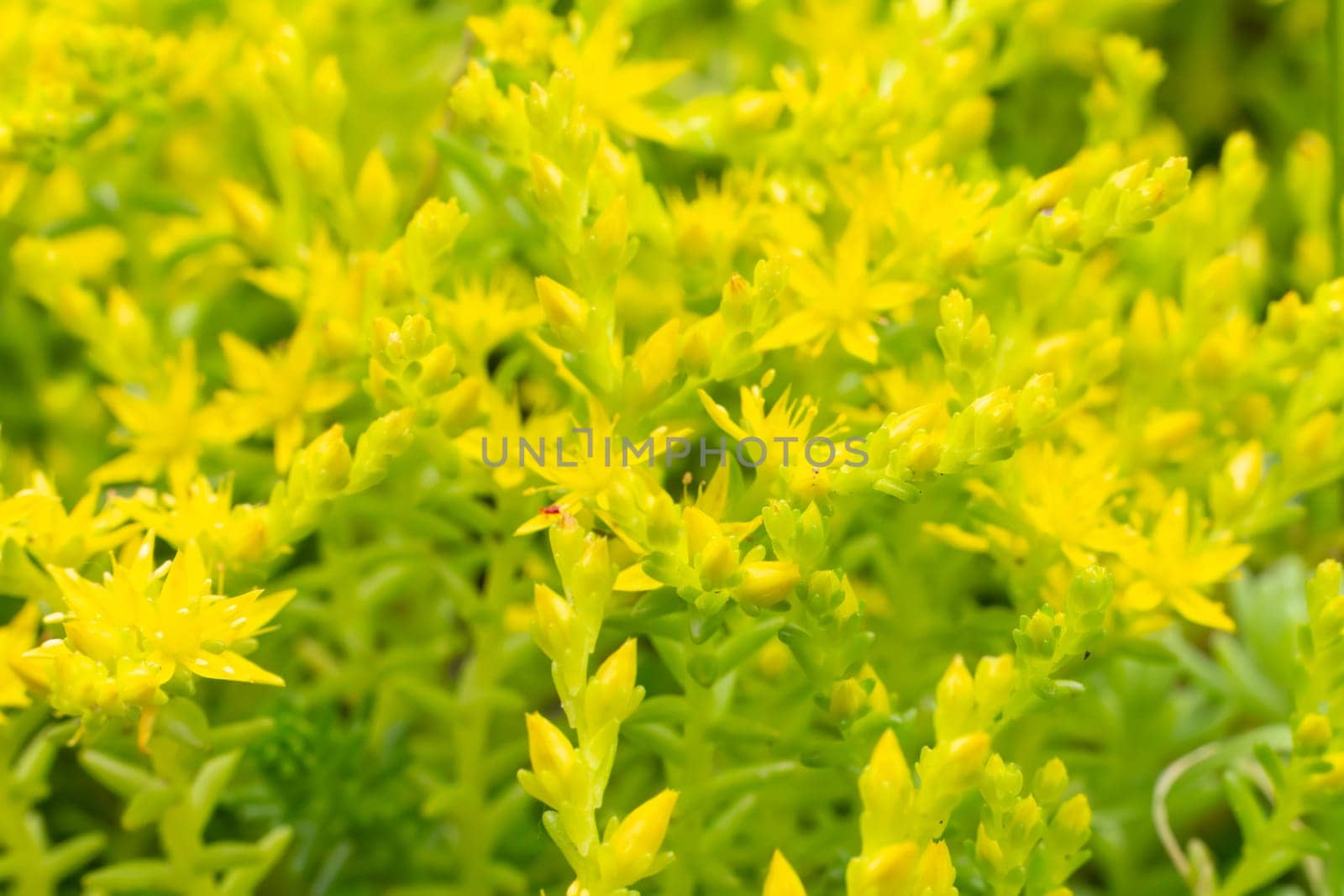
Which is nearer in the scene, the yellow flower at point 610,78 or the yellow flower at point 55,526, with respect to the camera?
the yellow flower at point 55,526

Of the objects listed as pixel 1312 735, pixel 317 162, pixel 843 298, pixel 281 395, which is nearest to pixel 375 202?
pixel 317 162

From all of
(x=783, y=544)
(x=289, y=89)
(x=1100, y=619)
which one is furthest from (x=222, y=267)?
(x=1100, y=619)

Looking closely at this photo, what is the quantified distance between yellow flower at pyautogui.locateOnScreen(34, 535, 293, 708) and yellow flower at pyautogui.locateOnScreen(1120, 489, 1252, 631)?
1.70ft

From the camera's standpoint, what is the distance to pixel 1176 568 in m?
0.85

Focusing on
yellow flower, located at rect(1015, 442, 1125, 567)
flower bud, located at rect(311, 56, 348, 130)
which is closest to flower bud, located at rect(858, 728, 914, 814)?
yellow flower, located at rect(1015, 442, 1125, 567)

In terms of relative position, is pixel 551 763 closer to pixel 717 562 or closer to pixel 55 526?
pixel 717 562

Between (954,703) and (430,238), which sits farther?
(430,238)

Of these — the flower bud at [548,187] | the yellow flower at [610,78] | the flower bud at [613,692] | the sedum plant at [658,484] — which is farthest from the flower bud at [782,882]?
the yellow flower at [610,78]

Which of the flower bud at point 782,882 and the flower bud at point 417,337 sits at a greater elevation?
the flower bud at point 417,337

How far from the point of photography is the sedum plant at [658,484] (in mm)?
724

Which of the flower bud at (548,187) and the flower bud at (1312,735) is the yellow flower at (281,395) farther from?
the flower bud at (1312,735)

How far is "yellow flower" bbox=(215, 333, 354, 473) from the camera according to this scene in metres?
0.95

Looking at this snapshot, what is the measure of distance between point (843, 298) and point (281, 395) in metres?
0.41

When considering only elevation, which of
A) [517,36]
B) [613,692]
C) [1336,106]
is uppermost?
[517,36]
